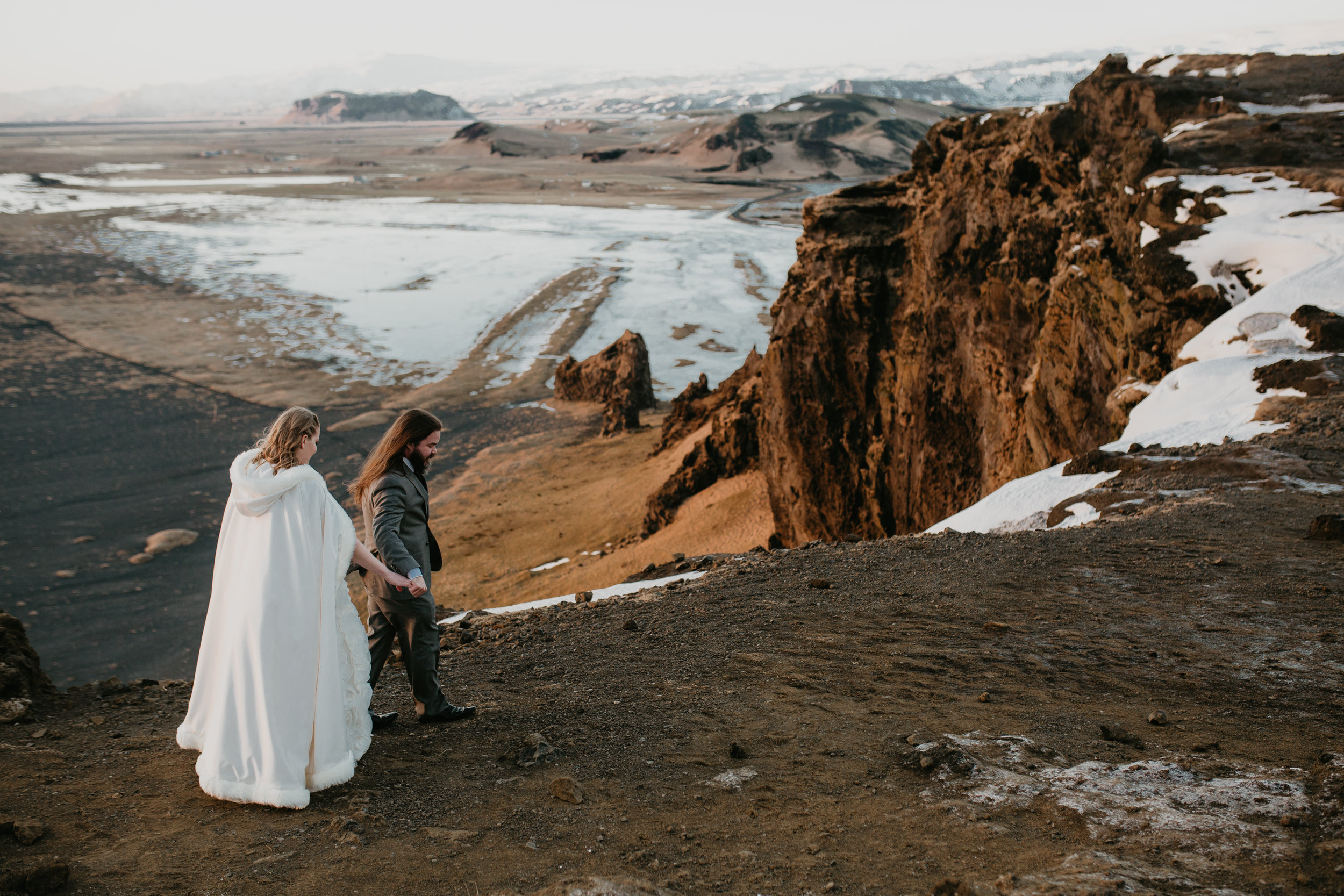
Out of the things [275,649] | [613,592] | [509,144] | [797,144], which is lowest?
[613,592]

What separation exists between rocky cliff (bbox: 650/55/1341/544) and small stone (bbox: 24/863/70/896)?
32.2 feet

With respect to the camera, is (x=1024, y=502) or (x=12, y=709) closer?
(x=12, y=709)

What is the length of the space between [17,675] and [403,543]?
2498 millimetres

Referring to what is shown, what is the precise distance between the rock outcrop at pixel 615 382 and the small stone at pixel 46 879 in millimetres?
21438

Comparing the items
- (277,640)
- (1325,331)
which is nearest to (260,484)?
(277,640)

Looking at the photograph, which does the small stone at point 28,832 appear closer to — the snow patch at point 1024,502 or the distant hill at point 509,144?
the snow patch at point 1024,502

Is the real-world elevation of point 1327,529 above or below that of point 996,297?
below

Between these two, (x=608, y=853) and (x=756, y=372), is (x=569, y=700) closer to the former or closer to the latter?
(x=608, y=853)

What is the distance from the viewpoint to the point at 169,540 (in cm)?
1812

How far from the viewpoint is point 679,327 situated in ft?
112

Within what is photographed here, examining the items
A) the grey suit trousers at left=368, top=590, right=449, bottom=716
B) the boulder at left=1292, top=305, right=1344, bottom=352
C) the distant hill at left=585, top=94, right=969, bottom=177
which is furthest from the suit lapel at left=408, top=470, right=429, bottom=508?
the distant hill at left=585, top=94, right=969, bottom=177

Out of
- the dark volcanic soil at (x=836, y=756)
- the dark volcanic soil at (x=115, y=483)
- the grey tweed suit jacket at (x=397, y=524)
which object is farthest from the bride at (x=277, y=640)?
the dark volcanic soil at (x=115, y=483)

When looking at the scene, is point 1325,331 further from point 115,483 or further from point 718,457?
point 115,483

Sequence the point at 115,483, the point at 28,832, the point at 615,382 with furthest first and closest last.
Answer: the point at 615,382 < the point at 115,483 < the point at 28,832
